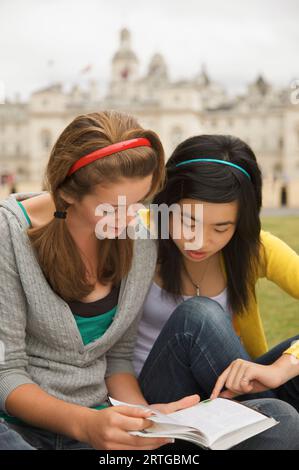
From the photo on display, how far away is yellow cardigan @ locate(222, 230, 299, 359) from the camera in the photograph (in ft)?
4.81

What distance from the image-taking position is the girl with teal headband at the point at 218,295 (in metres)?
1.30

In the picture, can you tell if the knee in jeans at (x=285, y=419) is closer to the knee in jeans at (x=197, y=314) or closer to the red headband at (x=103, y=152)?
the knee in jeans at (x=197, y=314)

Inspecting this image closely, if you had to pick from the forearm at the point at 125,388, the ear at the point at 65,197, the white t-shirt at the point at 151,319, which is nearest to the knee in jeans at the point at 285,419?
the forearm at the point at 125,388

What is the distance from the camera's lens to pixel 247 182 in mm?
1427

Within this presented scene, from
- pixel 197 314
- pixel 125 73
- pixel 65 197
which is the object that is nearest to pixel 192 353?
pixel 197 314

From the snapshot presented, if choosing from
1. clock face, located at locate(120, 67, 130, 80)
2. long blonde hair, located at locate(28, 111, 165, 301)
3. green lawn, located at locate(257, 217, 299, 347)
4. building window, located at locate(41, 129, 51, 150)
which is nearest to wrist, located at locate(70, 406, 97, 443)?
long blonde hair, located at locate(28, 111, 165, 301)

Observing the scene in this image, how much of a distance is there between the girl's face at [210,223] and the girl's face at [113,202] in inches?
6.4

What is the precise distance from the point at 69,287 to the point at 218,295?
455 mm

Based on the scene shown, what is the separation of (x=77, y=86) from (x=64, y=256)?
41828 millimetres

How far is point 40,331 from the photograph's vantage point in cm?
125
